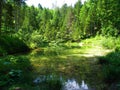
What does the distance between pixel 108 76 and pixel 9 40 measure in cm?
1574

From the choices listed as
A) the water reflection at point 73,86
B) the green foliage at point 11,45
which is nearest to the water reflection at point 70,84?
the water reflection at point 73,86

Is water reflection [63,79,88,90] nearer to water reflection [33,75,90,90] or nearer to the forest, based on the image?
water reflection [33,75,90,90]

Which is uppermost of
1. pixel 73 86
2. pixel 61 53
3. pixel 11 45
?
pixel 11 45

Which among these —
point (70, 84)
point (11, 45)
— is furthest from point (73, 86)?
point (11, 45)

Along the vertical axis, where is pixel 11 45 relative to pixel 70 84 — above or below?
above

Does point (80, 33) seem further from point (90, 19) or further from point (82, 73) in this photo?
point (82, 73)

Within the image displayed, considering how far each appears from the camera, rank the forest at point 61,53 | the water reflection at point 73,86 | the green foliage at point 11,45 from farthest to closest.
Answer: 1. the green foliage at point 11,45
2. the forest at point 61,53
3. the water reflection at point 73,86

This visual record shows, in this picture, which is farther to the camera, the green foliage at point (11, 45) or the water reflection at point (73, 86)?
the green foliage at point (11, 45)

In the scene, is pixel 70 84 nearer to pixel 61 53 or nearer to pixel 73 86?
pixel 73 86

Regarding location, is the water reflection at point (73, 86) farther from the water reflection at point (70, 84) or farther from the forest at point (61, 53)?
the forest at point (61, 53)

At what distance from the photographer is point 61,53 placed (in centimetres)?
2398

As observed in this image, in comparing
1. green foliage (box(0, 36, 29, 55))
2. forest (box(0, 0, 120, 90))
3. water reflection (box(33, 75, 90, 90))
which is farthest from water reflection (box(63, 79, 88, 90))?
green foliage (box(0, 36, 29, 55))

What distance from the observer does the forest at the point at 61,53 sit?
30.5 feet

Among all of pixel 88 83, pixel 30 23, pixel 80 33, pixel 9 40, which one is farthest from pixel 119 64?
pixel 30 23
